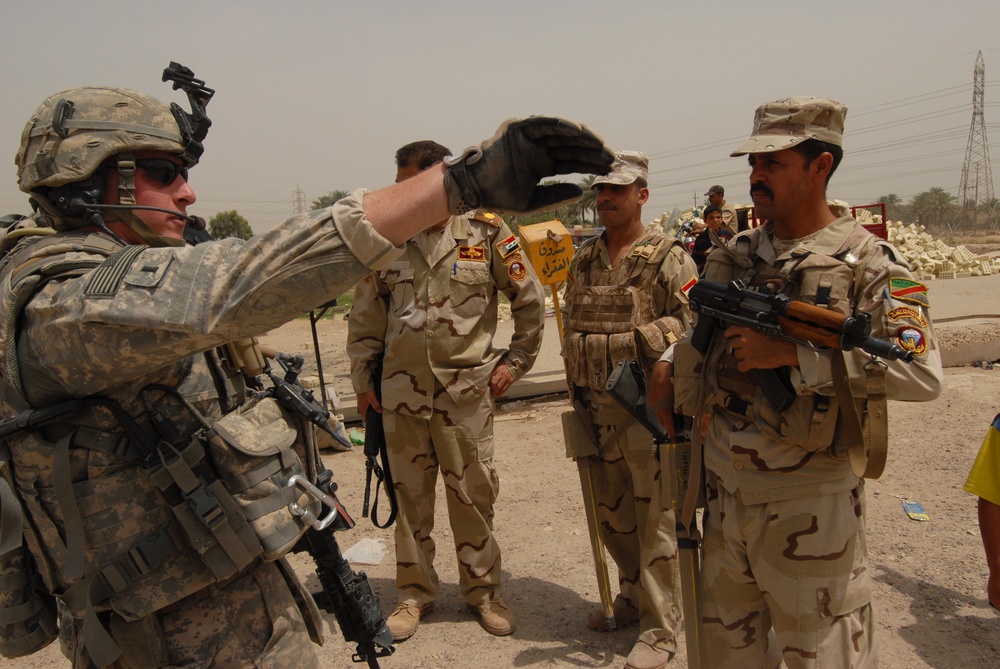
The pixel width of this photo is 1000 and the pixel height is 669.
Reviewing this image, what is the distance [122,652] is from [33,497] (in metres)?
0.43

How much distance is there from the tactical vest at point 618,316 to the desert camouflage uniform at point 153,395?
6.40 feet

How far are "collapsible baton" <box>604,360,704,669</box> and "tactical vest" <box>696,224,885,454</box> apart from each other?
1.05 feet

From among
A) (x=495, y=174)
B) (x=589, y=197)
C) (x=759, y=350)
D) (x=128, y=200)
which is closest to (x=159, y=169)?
(x=128, y=200)

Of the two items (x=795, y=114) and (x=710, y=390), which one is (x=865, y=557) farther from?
(x=795, y=114)

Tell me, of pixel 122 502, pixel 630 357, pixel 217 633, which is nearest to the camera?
pixel 122 502

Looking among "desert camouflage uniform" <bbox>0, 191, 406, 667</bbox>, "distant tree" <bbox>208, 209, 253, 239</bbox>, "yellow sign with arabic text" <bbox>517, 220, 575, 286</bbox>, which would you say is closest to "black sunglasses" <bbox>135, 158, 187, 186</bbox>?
"desert camouflage uniform" <bbox>0, 191, 406, 667</bbox>

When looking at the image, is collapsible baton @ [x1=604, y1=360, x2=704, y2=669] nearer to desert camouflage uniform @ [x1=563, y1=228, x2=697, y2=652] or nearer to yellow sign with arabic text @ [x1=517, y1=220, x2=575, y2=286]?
desert camouflage uniform @ [x1=563, y1=228, x2=697, y2=652]

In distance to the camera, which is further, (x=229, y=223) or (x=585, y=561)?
(x=229, y=223)

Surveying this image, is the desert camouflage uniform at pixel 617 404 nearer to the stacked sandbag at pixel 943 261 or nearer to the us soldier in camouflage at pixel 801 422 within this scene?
the us soldier in camouflage at pixel 801 422

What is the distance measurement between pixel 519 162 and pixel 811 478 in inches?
59.9

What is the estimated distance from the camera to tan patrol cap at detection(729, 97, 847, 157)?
2342 mm

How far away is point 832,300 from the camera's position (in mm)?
2191

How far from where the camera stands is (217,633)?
175 cm

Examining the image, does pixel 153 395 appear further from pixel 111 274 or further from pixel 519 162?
pixel 519 162
